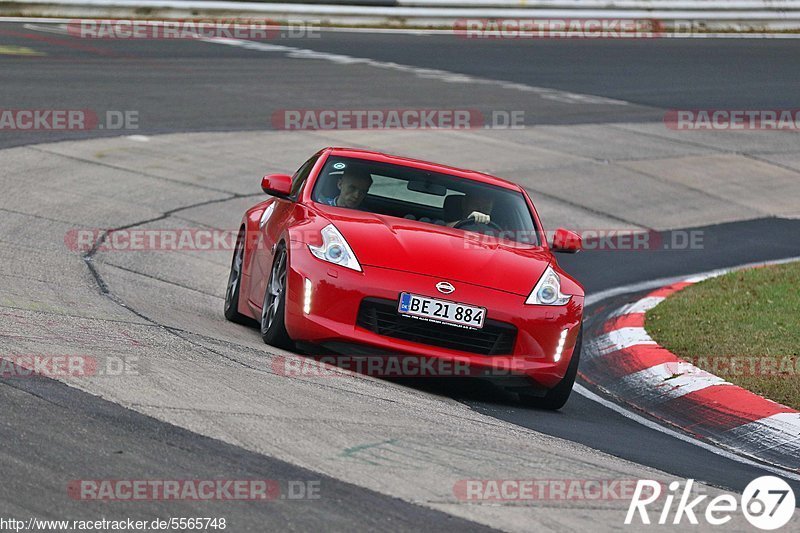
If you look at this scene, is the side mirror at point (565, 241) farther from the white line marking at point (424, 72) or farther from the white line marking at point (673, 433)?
the white line marking at point (424, 72)

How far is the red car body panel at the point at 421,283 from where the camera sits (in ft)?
24.9

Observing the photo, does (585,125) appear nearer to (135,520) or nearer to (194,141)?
(194,141)

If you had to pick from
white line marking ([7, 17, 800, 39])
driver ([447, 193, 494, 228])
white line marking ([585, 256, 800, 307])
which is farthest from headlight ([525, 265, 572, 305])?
white line marking ([7, 17, 800, 39])

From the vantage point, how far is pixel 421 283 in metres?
7.59

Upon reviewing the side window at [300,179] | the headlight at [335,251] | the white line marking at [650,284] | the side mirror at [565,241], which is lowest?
the white line marking at [650,284]

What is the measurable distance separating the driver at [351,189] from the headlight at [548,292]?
1.41 meters

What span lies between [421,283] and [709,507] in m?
2.54

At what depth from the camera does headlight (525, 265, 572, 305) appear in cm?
789

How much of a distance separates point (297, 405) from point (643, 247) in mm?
9187

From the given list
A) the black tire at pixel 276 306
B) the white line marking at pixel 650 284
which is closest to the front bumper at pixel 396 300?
the black tire at pixel 276 306

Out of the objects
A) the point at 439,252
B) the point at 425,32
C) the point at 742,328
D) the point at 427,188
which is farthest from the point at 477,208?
the point at 425,32

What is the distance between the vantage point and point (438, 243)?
8.13 meters

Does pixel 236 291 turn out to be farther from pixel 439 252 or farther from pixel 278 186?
pixel 439 252

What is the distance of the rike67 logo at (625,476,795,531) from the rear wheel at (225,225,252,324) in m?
4.26
